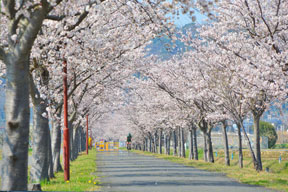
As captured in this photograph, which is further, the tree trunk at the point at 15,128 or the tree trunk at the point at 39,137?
the tree trunk at the point at 39,137

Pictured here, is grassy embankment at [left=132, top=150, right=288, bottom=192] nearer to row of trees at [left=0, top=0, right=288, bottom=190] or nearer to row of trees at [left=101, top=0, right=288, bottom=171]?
row of trees at [left=101, top=0, right=288, bottom=171]

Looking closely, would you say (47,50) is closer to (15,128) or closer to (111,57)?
(111,57)

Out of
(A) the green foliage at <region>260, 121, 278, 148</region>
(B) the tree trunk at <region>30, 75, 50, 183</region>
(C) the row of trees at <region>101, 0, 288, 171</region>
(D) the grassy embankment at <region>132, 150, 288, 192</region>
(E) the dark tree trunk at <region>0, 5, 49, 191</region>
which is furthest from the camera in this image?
(A) the green foliage at <region>260, 121, 278, 148</region>

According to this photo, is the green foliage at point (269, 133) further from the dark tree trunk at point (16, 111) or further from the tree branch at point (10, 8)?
the tree branch at point (10, 8)

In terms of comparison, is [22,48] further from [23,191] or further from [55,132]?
[55,132]

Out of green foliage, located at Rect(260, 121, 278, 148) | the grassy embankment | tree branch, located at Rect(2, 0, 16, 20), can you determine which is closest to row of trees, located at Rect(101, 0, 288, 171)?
the grassy embankment

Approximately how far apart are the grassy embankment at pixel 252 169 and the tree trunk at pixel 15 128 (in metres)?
7.69

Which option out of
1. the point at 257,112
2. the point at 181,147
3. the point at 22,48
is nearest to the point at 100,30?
the point at 22,48

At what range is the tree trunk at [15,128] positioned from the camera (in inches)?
376

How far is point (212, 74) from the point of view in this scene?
87.1 feet

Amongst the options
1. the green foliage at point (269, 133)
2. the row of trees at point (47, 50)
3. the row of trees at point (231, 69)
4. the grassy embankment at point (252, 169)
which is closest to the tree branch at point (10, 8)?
the row of trees at point (47, 50)

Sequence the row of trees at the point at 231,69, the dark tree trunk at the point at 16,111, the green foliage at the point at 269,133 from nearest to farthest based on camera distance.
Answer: the dark tree trunk at the point at 16,111 → the row of trees at the point at 231,69 → the green foliage at the point at 269,133

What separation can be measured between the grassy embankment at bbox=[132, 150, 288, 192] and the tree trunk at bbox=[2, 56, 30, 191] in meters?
7.69

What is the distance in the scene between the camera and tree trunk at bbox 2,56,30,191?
31.3 ft
